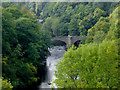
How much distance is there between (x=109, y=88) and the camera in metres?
16.2

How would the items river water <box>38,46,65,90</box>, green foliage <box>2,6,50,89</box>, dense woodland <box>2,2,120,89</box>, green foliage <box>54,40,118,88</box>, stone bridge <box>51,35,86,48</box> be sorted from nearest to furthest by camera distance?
green foliage <box>54,40,118,88</box> → dense woodland <box>2,2,120,89</box> → green foliage <box>2,6,50,89</box> → river water <box>38,46,65,90</box> → stone bridge <box>51,35,86,48</box>

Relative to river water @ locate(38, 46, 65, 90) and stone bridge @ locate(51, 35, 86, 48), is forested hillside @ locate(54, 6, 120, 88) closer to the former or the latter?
river water @ locate(38, 46, 65, 90)

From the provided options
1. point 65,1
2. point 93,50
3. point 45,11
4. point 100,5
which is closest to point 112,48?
point 93,50

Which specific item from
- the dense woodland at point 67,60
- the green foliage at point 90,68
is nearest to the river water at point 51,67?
the green foliage at point 90,68

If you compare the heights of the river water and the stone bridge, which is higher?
the stone bridge

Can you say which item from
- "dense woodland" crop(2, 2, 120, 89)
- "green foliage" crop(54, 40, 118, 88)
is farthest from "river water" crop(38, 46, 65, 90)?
"dense woodland" crop(2, 2, 120, 89)

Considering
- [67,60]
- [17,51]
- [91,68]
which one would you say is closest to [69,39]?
[17,51]

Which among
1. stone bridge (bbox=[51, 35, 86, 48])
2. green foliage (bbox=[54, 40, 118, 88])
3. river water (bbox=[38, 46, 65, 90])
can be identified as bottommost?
river water (bbox=[38, 46, 65, 90])

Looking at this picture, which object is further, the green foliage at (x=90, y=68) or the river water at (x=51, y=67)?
the river water at (x=51, y=67)

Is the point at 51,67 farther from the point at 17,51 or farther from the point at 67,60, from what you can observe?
the point at 67,60

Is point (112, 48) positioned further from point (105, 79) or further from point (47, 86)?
point (47, 86)

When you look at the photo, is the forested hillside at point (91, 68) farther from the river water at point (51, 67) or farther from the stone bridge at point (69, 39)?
the stone bridge at point (69, 39)

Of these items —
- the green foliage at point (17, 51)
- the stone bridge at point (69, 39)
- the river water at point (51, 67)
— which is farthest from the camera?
the stone bridge at point (69, 39)

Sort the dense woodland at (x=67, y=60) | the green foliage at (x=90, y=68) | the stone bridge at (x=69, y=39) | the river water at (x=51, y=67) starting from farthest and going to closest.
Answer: the stone bridge at (x=69, y=39), the river water at (x=51, y=67), the dense woodland at (x=67, y=60), the green foliage at (x=90, y=68)
